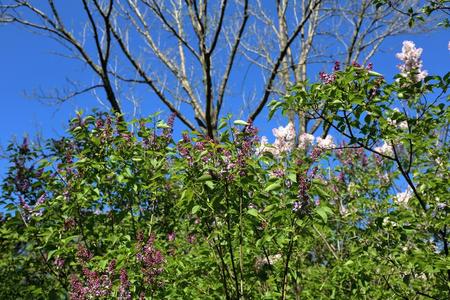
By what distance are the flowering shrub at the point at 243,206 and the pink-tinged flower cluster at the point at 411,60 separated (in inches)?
4.6

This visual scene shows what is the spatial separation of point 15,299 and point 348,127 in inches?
160

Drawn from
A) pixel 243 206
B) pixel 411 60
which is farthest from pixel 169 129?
pixel 411 60

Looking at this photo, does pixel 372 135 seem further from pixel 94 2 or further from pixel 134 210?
pixel 94 2

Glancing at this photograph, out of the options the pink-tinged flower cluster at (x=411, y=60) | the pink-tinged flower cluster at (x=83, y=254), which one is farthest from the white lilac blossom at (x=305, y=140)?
the pink-tinged flower cluster at (x=83, y=254)

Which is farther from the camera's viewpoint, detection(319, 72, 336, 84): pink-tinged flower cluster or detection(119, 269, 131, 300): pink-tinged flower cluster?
detection(319, 72, 336, 84): pink-tinged flower cluster

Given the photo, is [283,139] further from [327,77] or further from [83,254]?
[83,254]

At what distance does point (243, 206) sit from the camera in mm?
2727

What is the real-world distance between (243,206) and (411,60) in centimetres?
158

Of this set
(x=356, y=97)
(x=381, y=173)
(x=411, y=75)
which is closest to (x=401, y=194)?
(x=381, y=173)

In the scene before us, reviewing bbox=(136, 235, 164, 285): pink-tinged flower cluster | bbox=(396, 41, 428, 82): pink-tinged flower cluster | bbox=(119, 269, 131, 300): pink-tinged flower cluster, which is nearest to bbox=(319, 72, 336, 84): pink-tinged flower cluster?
bbox=(396, 41, 428, 82): pink-tinged flower cluster

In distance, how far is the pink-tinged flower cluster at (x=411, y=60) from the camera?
10.2ft

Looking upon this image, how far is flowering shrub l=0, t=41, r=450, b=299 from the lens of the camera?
254 centimetres

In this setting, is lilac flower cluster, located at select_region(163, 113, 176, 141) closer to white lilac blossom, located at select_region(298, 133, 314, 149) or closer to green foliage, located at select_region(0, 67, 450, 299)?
green foliage, located at select_region(0, 67, 450, 299)

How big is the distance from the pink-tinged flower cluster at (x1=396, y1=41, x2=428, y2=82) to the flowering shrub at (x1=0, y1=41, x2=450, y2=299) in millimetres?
117
